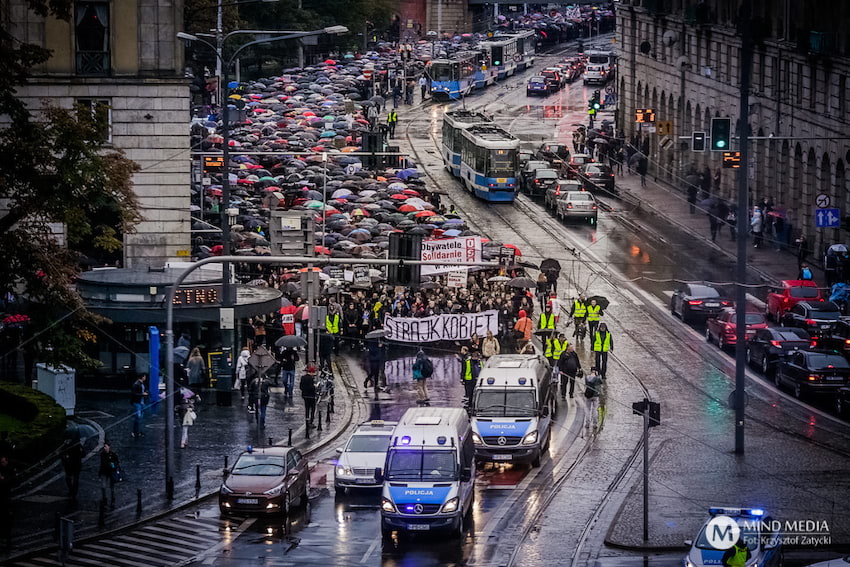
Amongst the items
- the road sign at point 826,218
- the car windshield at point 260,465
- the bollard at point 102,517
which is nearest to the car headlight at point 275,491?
the car windshield at point 260,465

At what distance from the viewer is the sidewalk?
41.6 metres

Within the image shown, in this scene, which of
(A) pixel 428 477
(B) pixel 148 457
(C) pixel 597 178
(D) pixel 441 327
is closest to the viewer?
(A) pixel 428 477

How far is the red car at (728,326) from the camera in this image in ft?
197

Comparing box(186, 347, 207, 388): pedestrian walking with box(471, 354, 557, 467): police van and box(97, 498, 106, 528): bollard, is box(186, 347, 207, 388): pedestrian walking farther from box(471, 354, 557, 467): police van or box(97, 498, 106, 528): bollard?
box(97, 498, 106, 528): bollard

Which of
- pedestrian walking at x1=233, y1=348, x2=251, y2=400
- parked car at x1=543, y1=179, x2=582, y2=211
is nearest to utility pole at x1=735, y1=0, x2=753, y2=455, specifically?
pedestrian walking at x1=233, y1=348, x2=251, y2=400

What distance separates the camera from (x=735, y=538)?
112ft

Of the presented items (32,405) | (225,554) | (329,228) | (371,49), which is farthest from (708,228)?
(371,49)

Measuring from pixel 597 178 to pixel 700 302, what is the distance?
3085 centimetres

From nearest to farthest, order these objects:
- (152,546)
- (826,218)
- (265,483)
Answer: (152,546) < (265,483) < (826,218)

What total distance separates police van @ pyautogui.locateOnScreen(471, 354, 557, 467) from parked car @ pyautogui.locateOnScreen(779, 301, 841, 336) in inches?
583

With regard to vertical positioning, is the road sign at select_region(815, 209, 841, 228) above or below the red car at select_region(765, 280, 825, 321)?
above

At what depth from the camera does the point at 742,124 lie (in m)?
48.2

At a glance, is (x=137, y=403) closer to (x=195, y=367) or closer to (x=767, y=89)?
(x=195, y=367)

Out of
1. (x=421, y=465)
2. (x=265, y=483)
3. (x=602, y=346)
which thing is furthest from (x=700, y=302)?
(x=265, y=483)
